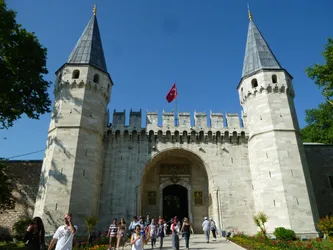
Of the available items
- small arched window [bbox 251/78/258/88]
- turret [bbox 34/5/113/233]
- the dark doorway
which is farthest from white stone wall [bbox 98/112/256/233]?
small arched window [bbox 251/78/258/88]

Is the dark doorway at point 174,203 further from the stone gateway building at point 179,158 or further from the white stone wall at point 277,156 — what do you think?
the white stone wall at point 277,156

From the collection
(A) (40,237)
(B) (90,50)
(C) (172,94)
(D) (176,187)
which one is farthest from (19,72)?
(D) (176,187)

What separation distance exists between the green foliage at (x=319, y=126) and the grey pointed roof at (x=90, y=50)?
828 inches

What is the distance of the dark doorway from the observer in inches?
746

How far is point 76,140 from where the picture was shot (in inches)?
613

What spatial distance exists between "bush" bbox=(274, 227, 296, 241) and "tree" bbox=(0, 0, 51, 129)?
1593cm

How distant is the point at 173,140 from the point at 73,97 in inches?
299

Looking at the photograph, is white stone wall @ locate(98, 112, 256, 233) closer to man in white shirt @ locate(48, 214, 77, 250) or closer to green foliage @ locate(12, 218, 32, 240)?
green foliage @ locate(12, 218, 32, 240)

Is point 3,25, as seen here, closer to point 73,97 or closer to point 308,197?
point 73,97

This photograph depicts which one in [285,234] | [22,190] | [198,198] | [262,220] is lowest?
[285,234]

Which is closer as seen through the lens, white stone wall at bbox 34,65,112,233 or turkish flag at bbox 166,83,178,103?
white stone wall at bbox 34,65,112,233

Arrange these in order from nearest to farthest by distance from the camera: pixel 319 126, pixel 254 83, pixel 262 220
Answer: pixel 262 220 → pixel 254 83 → pixel 319 126

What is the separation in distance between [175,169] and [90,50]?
11.3 metres

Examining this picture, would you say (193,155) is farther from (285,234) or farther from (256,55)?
(256,55)
